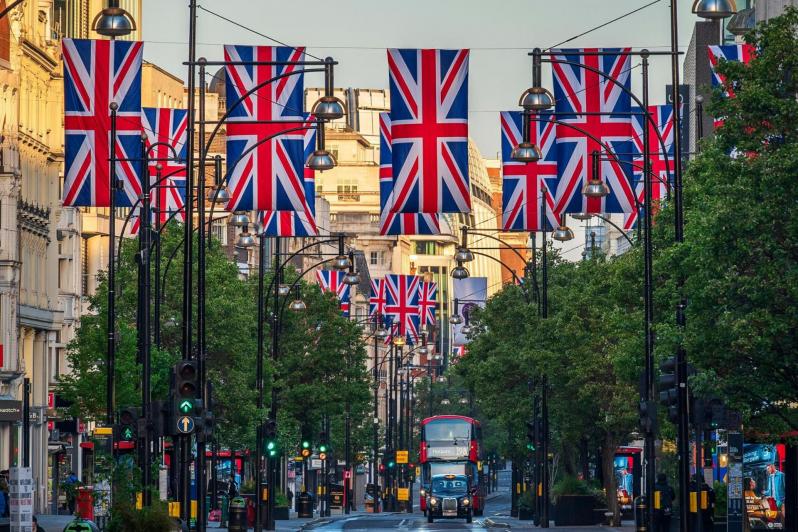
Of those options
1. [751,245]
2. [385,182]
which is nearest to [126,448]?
[385,182]

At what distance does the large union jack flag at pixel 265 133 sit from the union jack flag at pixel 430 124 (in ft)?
8.76

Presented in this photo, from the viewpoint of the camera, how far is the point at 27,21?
262ft

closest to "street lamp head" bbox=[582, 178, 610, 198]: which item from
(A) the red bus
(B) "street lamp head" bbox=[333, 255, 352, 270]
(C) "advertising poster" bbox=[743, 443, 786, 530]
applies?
(C) "advertising poster" bbox=[743, 443, 786, 530]

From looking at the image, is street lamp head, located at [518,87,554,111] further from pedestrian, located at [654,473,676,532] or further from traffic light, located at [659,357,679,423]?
pedestrian, located at [654,473,676,532]

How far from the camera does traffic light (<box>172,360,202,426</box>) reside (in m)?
37.8

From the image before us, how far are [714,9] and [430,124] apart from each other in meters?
7.97

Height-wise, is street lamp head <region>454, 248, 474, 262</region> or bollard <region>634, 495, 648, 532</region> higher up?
street lamp head <region>454, 248, 474, 262</region>

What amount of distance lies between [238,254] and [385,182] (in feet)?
316

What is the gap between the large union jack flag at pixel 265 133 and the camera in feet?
140

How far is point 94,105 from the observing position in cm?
4331

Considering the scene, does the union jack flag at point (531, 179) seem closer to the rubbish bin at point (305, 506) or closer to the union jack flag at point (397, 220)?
the union jack flag at point (397, 220)

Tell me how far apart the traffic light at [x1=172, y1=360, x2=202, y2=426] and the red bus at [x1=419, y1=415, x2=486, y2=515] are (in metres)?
54.2

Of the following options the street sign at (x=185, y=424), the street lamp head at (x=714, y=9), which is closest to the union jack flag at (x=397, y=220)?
the street sign at (x=185, y=424)

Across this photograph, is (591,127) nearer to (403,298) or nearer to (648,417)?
(648,417)
